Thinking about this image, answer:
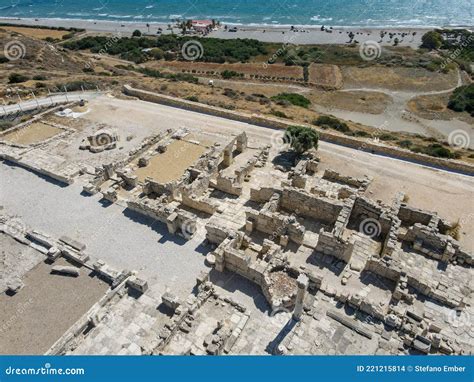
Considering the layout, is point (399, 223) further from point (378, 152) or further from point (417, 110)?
point (417, 110)

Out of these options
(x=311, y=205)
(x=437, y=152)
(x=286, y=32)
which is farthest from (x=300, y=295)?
(x=286, y=32)

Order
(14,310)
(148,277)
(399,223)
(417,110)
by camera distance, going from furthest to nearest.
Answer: (417,110)
(399,223)
(148,277)
(14,310)

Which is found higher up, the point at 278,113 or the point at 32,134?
the point at 32,134

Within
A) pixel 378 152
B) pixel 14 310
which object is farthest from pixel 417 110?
pixel 14 310

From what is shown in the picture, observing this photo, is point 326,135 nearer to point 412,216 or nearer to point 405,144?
point 405,144

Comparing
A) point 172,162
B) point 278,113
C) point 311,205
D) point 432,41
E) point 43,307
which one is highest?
point 172,162

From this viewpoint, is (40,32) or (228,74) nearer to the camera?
(228,74)

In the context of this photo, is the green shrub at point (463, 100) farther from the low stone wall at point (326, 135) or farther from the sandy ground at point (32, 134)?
the sandy ground at point (32, 134)
